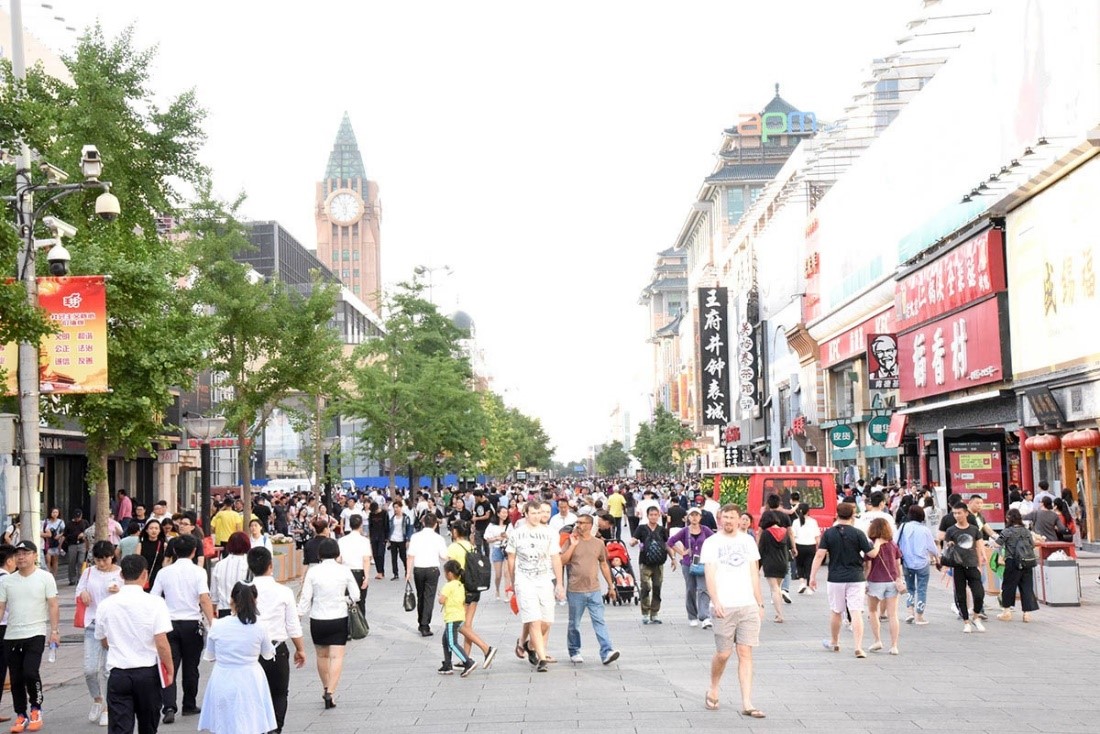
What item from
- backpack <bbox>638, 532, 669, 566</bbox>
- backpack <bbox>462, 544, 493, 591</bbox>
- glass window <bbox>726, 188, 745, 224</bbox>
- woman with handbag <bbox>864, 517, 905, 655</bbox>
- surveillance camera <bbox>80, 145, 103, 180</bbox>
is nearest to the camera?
backpack <bbox>462, 544, 493, 591</bbox>

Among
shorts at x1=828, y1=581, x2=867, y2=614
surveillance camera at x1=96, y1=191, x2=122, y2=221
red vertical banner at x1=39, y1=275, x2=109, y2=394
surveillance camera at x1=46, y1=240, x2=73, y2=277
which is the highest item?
surveillance camera at x1=96, y1=191, x2=122, y2=221

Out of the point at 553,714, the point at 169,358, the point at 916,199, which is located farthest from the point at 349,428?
the point at 553,714

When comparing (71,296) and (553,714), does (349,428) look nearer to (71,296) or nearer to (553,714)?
(71,296)

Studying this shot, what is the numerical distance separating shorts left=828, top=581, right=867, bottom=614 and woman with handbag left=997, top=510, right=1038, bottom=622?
366 cm

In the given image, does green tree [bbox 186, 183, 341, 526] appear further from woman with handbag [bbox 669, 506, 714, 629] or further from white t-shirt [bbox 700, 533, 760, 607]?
white t-shirt [bbox 700, 533, 760, 607]

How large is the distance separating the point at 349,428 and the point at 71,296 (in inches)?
3860

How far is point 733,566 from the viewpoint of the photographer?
11508 millimetres

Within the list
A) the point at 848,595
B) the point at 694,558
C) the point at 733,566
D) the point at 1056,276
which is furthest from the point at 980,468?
the point at 733,566

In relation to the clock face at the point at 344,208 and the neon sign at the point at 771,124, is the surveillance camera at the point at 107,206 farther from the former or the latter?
the clock face at the point at 344,208

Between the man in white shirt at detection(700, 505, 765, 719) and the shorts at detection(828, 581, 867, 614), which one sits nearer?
the man in white shirt at detection(700, 505, 765, 719)

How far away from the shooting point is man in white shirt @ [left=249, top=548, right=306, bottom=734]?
998cm

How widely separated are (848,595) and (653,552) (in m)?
4.24

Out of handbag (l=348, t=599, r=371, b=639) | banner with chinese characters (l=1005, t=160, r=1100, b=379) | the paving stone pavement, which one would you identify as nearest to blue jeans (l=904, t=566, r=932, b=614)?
the paving stone pavement

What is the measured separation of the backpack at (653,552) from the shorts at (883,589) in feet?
12.8
